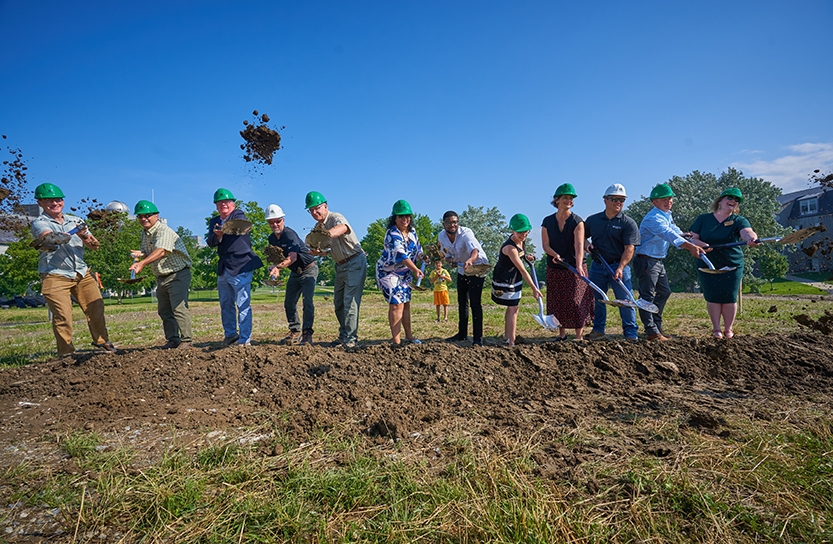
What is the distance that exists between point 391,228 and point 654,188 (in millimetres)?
3387

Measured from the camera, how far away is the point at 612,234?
552 cm

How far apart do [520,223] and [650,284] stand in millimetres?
1906

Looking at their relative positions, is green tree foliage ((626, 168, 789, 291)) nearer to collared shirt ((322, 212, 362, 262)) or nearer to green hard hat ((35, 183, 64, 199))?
collared shirt ((322, 212, 362, 262))

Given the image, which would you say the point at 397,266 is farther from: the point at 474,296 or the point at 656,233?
the point at 656,233

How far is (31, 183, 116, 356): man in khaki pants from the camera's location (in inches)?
208

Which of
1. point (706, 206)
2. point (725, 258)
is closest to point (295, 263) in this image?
point (725, 258)

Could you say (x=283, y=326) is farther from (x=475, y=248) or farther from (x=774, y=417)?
(x=774, y=417)

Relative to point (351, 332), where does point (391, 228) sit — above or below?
above

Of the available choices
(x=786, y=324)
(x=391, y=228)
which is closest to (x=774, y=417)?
(x=391, y=228)

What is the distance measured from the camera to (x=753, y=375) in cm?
392

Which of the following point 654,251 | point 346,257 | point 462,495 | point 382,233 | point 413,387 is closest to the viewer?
point 462,495

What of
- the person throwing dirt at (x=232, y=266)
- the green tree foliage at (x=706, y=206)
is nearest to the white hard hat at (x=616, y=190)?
the person throwing dirt at (x=232, y=266)

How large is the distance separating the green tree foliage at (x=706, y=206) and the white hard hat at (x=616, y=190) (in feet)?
67.1

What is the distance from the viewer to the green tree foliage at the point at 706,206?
24.9 meters
